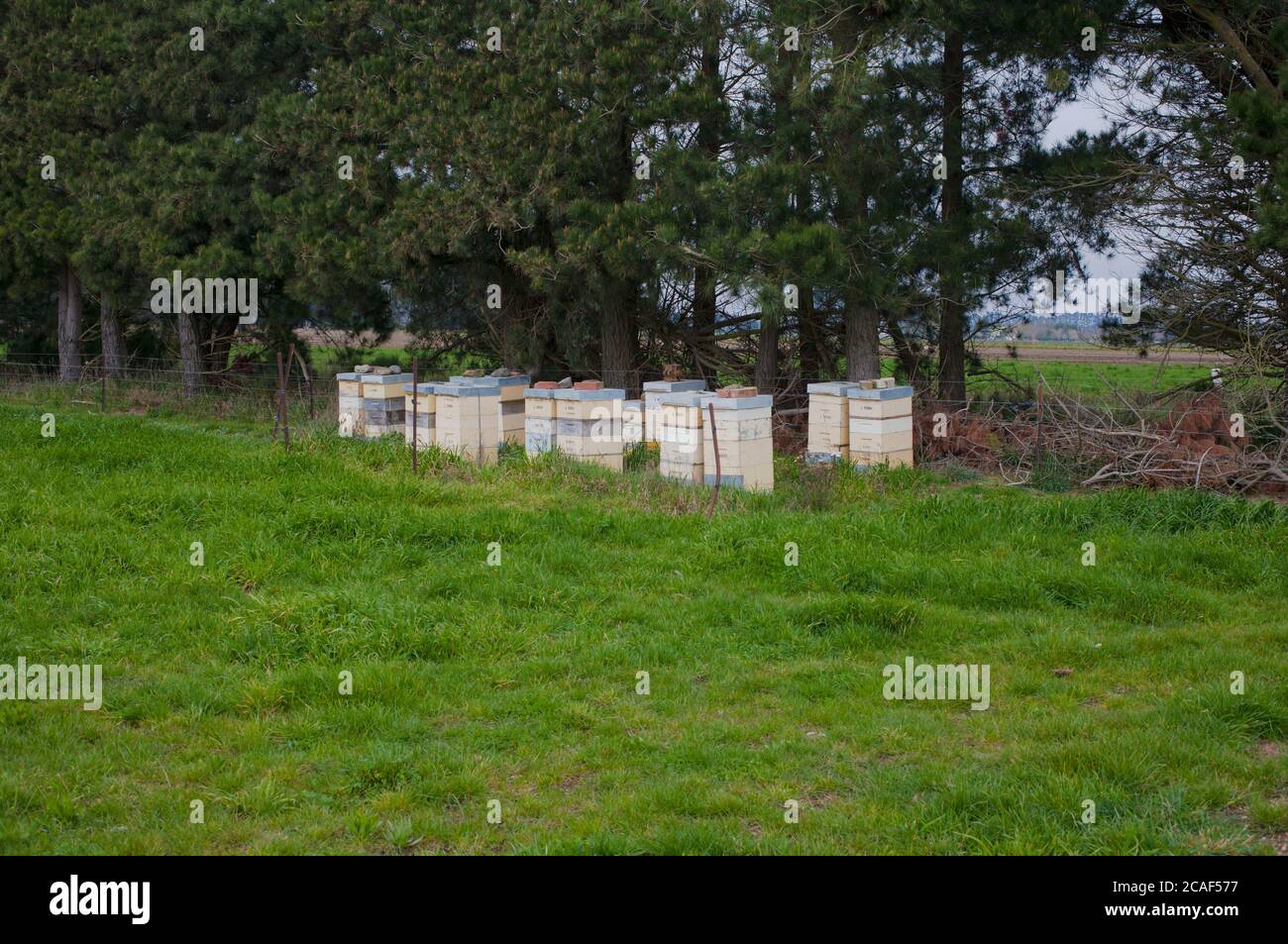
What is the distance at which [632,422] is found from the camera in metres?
11.0

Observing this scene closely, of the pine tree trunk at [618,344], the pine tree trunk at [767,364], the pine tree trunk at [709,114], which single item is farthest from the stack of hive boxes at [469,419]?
the pine tree trunk at [767,364]

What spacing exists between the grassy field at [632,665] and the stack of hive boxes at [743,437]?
1.34ft

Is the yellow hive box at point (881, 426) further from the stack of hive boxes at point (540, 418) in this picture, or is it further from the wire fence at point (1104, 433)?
the stack of hive boxes at point (540, 418)

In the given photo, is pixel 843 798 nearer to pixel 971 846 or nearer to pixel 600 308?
pixel 971 846

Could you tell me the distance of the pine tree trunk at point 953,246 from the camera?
1127 centimetres

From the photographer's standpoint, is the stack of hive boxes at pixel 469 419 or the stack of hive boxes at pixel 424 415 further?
the stack of hive boxes at pixel 424 415

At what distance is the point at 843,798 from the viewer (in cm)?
434

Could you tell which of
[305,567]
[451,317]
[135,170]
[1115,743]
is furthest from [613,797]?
[135,170]

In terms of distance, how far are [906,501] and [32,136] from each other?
1484cm

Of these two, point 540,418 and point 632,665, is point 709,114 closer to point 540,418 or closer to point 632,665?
point 540,418

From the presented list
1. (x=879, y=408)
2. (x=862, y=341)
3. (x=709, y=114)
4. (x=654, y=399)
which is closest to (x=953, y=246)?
(x=862, y=341)

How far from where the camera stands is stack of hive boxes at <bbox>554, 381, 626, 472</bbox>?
10477 millimetres

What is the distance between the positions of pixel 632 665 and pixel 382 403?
708cm

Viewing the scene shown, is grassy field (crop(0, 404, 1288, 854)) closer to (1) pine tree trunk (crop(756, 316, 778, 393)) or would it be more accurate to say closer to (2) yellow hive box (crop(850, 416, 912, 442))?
(2) yellow hive box (crop(850, 416, 912, 442))
